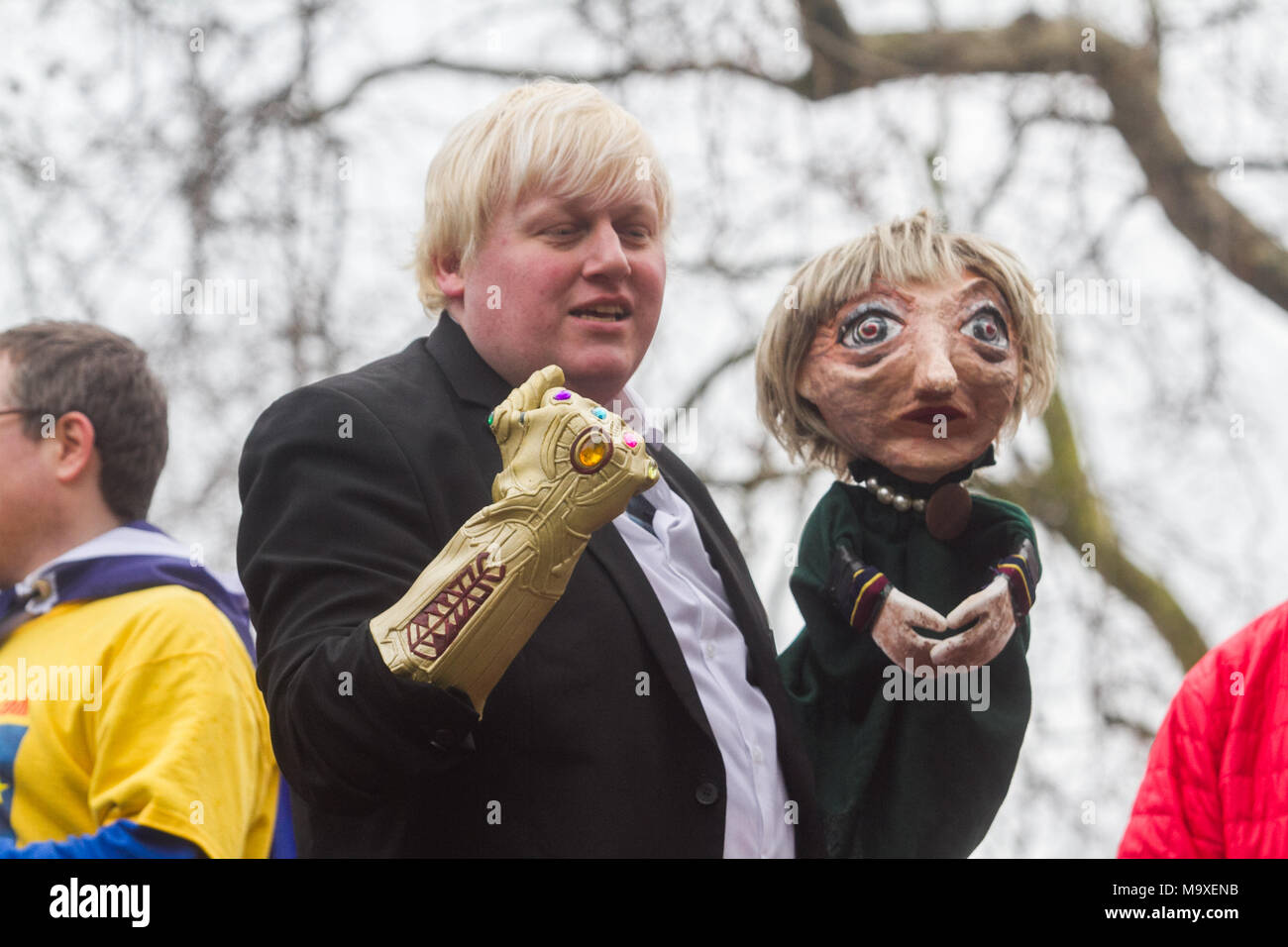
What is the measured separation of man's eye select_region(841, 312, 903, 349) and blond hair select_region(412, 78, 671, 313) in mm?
358

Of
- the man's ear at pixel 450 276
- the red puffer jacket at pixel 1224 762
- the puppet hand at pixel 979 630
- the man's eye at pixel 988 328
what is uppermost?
the man's ear at pixel 450 276

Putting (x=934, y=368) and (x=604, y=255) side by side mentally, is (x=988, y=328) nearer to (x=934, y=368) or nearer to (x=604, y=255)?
(x=934, y=368)

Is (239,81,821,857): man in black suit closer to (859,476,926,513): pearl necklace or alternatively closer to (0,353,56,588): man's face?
(859,476,926,513): pearl necklace

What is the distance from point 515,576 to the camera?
1976mm

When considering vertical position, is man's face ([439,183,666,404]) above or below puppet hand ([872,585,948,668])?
above

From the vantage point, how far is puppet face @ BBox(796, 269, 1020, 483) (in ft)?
8.44

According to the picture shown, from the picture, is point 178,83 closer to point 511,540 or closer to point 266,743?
point 266,743

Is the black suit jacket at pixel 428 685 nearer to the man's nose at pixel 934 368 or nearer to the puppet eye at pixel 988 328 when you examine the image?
the man's nose at pixel 934 368

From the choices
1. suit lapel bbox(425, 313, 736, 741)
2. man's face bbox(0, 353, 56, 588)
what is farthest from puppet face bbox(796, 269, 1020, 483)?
man's face bbox(0, 353, 56, 588)

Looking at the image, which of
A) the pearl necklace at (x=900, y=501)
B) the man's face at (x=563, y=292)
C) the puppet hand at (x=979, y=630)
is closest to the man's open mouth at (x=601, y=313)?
the man's face at (x=563, y=292)

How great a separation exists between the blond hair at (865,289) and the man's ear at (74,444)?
1083 mm

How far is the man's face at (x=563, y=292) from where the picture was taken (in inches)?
93.1

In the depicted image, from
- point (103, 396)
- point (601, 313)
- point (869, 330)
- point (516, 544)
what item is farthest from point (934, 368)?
point (103, 396)

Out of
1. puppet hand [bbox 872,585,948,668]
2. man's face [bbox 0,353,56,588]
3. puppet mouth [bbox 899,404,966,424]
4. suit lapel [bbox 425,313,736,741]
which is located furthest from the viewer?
man's face [bbox 0,353,56,588]
